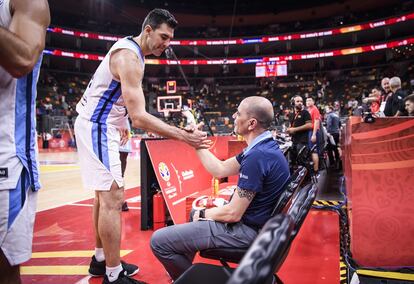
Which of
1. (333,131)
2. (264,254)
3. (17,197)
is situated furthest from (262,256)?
(333,131)

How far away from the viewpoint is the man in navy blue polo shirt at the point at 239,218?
1757 millimetres

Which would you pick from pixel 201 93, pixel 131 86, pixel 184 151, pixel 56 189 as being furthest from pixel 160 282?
pixel 201 93

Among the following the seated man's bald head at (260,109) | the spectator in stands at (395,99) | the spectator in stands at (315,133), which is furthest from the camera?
the spectator in stands at (315,133)

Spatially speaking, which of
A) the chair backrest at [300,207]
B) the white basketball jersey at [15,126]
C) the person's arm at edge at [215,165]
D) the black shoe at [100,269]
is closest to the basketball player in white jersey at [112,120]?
the person's arm at edge at [215,165]

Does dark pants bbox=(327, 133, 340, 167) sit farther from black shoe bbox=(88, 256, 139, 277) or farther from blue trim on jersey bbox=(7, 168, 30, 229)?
blue trim on jersey bbox=(7, 168, 30, 229)

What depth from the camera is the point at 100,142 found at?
2.24m

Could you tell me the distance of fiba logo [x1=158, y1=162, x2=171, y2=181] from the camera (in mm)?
3764

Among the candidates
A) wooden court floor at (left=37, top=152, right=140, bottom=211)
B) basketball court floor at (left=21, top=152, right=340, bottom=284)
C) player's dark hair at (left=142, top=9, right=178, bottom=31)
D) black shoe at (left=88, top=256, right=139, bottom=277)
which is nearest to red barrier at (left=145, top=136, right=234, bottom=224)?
basketball court floor at (left=21, top=152, right=340, bottom=284)

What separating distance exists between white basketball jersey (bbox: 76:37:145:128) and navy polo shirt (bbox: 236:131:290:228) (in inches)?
42.1

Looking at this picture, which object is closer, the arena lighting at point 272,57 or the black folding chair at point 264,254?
the black folding chair at point 264,254

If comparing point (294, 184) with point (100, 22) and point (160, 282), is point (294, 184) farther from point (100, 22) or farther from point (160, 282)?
point (100, 22)

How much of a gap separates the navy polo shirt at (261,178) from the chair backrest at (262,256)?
3.57 feet

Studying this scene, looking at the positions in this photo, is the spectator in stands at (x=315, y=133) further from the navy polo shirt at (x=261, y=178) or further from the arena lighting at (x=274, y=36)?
the arena lighting at (x=274, y=36)

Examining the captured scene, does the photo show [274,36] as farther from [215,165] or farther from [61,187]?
[215,165]
